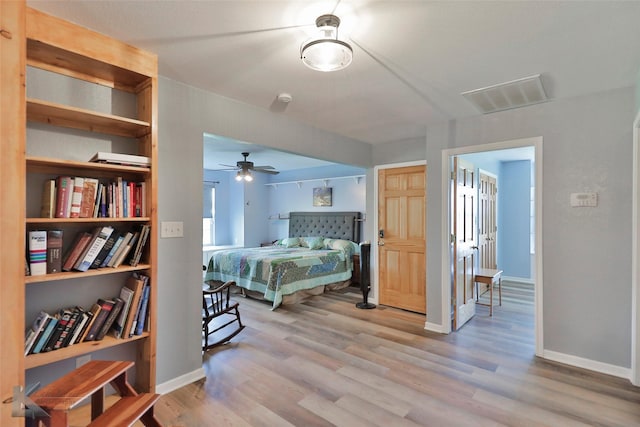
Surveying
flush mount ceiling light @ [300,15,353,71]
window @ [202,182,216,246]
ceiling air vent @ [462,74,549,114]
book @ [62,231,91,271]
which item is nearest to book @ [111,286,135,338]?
book @ [62,231,91,271]

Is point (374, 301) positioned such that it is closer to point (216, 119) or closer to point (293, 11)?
point (216, 119)

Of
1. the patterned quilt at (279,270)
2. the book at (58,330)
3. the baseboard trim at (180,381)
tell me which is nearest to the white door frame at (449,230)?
the patterned quilt at (279,270)

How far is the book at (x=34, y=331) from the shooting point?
164cm

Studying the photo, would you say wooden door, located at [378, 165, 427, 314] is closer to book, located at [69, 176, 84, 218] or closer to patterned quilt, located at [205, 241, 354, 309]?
patterned quilt, located at [205, 241, 354, 309]

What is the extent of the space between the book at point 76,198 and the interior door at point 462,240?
3313 millimetres

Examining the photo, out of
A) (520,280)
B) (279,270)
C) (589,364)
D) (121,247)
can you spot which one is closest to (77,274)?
(121,247)

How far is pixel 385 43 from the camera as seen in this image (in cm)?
189

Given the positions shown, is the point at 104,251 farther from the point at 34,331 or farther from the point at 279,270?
the point at 279,270

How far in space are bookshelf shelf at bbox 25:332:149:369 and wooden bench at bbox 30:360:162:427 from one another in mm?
302

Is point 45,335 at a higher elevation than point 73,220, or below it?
below

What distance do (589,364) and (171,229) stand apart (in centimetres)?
362

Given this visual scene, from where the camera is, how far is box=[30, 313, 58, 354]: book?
1669 millimetres

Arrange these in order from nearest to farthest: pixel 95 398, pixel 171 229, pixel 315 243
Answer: pixel 95 398 → pixel 171 229 → pixel 315 243

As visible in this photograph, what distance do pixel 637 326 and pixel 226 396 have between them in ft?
10.3
